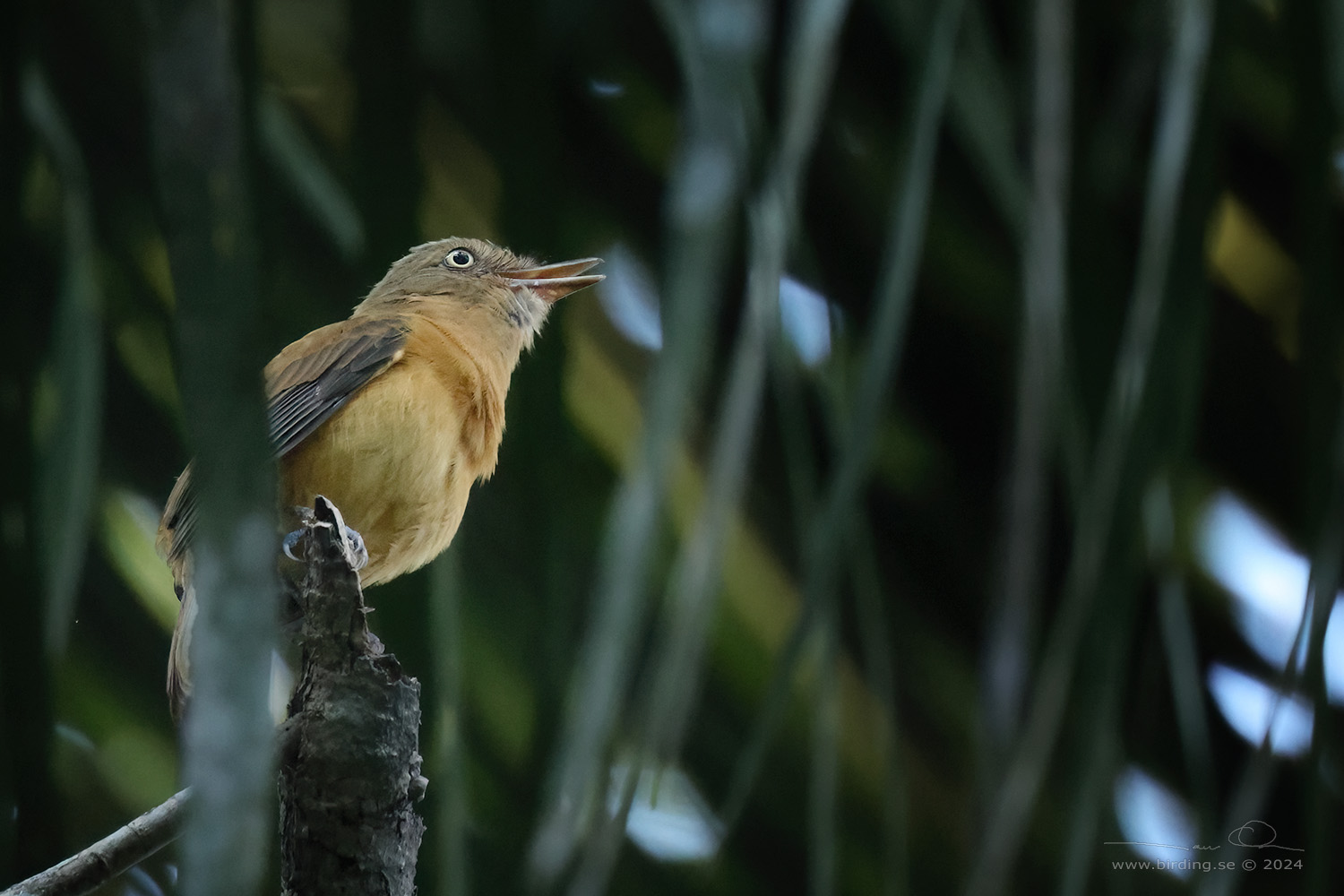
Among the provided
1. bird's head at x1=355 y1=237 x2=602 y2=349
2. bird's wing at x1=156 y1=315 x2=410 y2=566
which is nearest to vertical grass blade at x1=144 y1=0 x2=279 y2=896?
bird's wing at x1=156 y1=315 x2=410 y2=566

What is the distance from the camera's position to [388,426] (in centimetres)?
152

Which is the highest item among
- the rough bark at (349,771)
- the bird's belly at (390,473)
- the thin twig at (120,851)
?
the bird's belly at (390,473)

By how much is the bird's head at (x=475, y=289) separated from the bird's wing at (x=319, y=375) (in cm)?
11

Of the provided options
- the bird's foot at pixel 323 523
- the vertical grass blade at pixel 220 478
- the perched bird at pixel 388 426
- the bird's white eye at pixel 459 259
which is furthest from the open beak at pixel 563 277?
the vertical grass blade at pixel 220 478

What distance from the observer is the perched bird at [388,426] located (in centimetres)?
142

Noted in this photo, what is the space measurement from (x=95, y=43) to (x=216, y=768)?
1226 mm

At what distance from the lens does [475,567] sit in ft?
4.54

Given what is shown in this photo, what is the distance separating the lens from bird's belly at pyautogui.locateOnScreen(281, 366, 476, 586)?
144 cm

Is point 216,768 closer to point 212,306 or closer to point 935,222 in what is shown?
point 212,306

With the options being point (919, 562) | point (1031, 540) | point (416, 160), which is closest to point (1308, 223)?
point (1031, 540)

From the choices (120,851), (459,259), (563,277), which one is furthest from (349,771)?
(459,259)

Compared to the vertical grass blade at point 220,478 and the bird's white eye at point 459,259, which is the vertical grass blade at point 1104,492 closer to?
the vertical grass blade at point 220,478

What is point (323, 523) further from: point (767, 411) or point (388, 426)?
point (767, 411)

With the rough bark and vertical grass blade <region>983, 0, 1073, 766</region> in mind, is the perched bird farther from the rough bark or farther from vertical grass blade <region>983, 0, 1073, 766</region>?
vertical grass blade <region>983, 0, 1073, 766</region>
